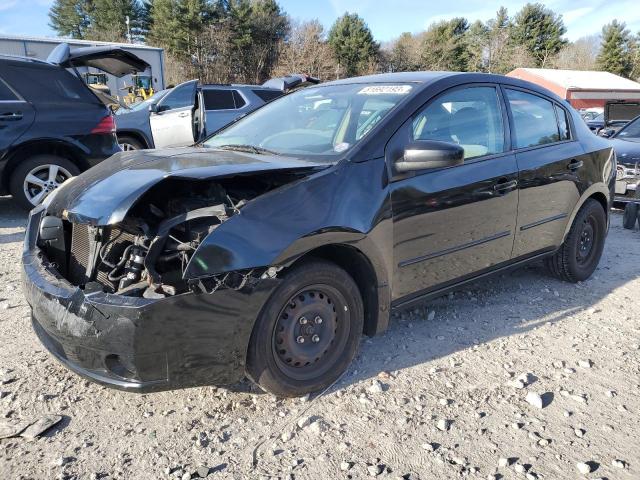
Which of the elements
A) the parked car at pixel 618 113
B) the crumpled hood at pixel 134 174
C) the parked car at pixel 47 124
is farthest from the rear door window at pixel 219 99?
the crumpled hood at pixel 134 174

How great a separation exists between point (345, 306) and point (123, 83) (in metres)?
30.9

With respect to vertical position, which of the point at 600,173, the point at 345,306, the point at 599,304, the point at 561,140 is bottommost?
the point at 599,304

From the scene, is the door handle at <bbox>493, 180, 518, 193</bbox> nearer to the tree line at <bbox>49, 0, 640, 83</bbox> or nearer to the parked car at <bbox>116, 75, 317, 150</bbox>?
the parked car at <bbox>116, 75, 317, 150</bbox>

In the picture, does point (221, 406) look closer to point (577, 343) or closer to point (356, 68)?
point (577, 343)

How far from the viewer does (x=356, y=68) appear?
49.3 metres

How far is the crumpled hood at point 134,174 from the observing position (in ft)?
7.88

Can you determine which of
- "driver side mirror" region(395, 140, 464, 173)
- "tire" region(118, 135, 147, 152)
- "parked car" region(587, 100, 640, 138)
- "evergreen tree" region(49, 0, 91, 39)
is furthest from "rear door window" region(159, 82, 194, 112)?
"evergreen tree" region(49, 0, 91, 39)

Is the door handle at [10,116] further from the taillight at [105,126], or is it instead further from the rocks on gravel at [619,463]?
the rocks on gravel at [619,463]

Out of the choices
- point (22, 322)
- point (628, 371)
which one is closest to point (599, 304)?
point (628, 371)

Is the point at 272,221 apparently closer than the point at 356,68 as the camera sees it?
Yes

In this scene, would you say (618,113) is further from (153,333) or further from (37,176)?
(153,333)

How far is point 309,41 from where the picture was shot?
43219 mm

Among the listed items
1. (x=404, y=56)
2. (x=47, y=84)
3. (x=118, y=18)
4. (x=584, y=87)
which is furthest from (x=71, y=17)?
(x=47, y=84)

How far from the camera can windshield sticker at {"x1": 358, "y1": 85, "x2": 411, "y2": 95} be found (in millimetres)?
3240
